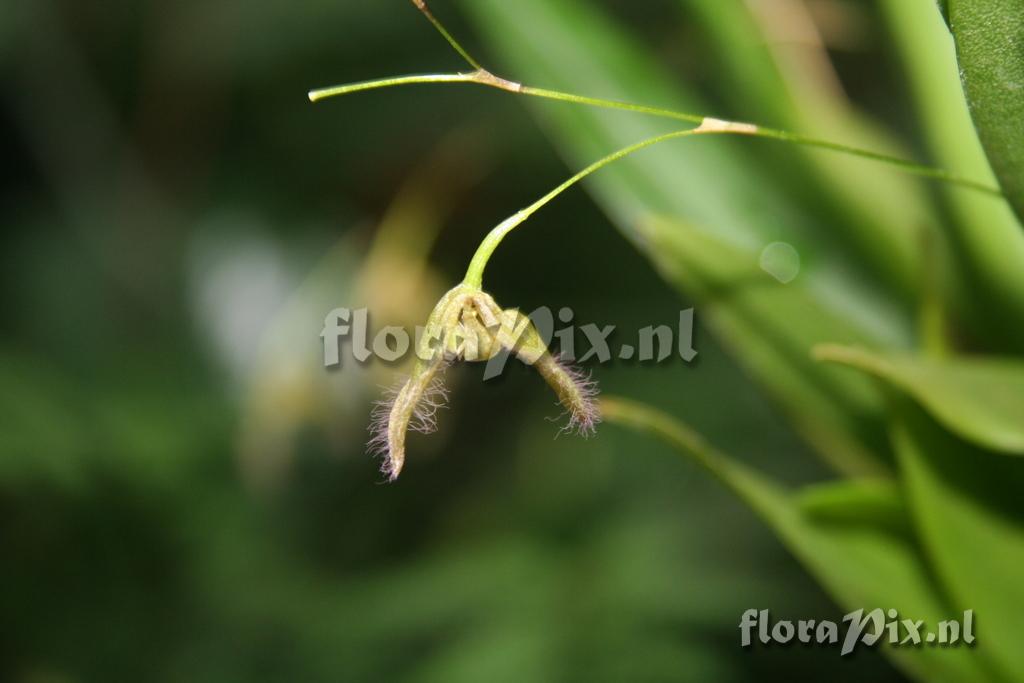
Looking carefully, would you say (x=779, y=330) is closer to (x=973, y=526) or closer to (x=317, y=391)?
(x=973, y=526)

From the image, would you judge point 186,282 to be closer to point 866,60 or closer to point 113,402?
point 113,402

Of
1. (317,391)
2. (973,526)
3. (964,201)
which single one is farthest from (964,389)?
(317,391)

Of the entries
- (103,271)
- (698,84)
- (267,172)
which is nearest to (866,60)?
(698,84)

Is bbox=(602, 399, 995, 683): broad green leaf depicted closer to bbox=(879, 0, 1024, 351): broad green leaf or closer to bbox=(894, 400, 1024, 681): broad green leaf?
bbox=(894, 400, 1024, 681): broad green leaf

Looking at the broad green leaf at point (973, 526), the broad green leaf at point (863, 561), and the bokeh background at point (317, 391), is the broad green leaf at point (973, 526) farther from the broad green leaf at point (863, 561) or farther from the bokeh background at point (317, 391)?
the bokeh background at point (317, 391)

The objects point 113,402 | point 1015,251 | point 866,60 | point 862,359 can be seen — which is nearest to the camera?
point 862,359
